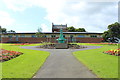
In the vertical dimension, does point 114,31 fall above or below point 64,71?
above

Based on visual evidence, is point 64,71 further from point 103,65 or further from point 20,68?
point 103,65

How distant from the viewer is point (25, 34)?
5800cm

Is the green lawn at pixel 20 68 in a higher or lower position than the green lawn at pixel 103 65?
lower

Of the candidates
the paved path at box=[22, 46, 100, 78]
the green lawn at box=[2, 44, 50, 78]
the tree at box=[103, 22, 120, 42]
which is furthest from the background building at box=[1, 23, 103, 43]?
the paved path at box=[22, 46, 100, 78]

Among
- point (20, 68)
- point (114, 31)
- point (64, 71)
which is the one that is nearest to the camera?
point (64, 71)

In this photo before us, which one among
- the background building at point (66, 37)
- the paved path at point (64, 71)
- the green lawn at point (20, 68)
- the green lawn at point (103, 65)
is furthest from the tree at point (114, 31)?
the green lawn at point (20, 68)

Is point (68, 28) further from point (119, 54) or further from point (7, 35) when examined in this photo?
point (119, 54)

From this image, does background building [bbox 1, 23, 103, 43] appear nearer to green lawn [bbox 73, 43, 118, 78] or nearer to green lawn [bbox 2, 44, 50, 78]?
green lawn [bbox 73, 43, 118, 78]

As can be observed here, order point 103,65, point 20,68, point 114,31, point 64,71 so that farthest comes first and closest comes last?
point 114,31
point 103,65
point 20,68
point 64,71

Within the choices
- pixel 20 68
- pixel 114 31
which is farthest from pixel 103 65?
pixel 114 31

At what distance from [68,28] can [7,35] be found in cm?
3495

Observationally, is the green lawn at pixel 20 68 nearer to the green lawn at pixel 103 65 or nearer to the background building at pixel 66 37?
the green lawn at pixel 103 65

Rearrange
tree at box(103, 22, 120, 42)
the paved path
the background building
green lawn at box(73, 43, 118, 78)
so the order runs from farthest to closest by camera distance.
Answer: the background building < tree at box(103, 22, 120, 42) < green lawn at box(73, 43, 118, 78) < the paved path

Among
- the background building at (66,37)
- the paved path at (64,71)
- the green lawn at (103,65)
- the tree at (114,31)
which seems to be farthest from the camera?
the background building at (66,37)
